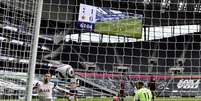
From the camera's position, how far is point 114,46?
28531 mm

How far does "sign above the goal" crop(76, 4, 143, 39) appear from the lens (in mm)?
20141

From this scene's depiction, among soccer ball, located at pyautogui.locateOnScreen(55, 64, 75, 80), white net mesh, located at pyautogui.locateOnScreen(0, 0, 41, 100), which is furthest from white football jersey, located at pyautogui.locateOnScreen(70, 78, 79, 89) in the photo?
white net mesh, located at pyautogui.locateOnScreen(0, 0, 41, 100)

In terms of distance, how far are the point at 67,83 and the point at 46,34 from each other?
5.18 m

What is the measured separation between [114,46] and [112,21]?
705 centimetres

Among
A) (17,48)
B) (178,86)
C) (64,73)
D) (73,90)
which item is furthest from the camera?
(178,86)

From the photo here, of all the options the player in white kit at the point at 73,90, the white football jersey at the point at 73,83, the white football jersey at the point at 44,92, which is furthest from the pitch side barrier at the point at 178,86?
the white football jersey at the point at 44,92

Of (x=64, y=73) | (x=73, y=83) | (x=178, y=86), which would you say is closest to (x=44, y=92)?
(x=73, y=83)

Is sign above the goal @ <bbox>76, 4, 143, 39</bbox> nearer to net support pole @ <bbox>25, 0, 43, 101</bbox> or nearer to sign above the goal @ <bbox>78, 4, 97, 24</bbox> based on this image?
sign above the goal @ <bbox>78, 4, 97, 24</bbox>

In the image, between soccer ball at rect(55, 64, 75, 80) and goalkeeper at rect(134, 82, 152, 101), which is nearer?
goalkeeper at rect(134, 82, 152, 101)

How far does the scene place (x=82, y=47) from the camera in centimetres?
3009

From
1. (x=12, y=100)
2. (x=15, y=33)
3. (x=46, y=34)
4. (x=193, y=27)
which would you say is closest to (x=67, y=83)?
(x=46, y=34)

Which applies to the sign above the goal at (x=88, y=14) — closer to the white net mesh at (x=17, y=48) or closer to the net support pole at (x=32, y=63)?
the white net mesh at (x=17, y=48)

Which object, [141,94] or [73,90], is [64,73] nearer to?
[73,90]

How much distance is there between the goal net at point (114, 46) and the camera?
22.4 metres
